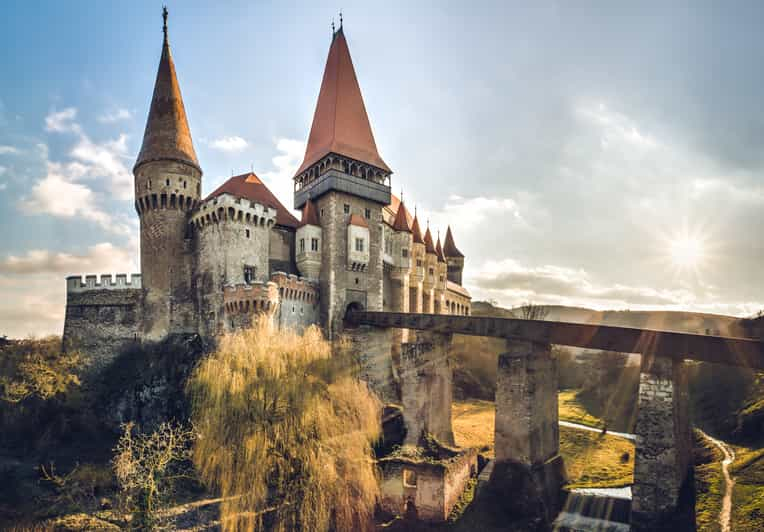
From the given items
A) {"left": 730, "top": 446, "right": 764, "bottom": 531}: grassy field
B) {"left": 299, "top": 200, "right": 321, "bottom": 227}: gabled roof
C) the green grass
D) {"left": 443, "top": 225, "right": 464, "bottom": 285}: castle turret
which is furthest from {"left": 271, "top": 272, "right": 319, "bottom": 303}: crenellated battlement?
{"left": 443, "top": 225, "right": 464, "bottom": 285}: castle turret

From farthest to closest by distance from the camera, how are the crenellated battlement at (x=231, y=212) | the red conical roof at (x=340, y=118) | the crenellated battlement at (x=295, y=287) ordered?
the red conical roof at (x=340, y=118) < the crenellated battlement at (x=295, y=287) < the crenellated battlement at (x=231, y=212)

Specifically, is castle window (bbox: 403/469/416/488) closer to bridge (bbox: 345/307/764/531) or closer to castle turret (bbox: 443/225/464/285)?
bridge (bbox: 345/307/764/531)

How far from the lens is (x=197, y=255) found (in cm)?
2522

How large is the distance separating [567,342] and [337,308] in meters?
15.2

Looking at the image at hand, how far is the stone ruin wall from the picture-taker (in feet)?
81.5

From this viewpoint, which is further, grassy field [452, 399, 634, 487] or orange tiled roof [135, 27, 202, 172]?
orange tiled roof [135, 27, 202, 172]

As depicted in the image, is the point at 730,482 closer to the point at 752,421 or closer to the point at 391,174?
the point at 752,421

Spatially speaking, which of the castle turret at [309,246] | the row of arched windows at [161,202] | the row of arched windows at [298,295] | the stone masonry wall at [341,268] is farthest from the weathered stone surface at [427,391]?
the row of arched windows at [161,202]

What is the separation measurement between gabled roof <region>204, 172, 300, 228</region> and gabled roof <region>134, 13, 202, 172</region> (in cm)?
232

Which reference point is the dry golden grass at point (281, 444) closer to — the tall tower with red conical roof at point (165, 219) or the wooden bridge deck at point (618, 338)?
the wooden bridge deck at point (618, 338)

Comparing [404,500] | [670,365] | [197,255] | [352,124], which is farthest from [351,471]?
[352,124]

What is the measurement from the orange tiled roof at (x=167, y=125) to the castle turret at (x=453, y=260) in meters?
33.5

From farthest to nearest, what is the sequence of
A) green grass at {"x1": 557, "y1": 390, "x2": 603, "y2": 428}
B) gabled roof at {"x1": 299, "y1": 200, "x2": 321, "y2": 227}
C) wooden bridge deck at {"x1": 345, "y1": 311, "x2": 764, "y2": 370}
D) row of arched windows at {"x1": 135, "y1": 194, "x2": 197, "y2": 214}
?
green grass at {"x1": 557, "y1": 390, "x2": 603, "y2": 428}, gabled roof at {"x1": 299, "y1": 200, "x2": 321, "y2": 227}, row of arched windows at {"x1": 135, "y1": 194, "x2": 197, "y2": 214}, wooden bridge deck at {"x1": 345, "y1": 311, "x2": 764, "y2": 370}

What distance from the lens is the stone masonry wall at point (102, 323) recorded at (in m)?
24.8
